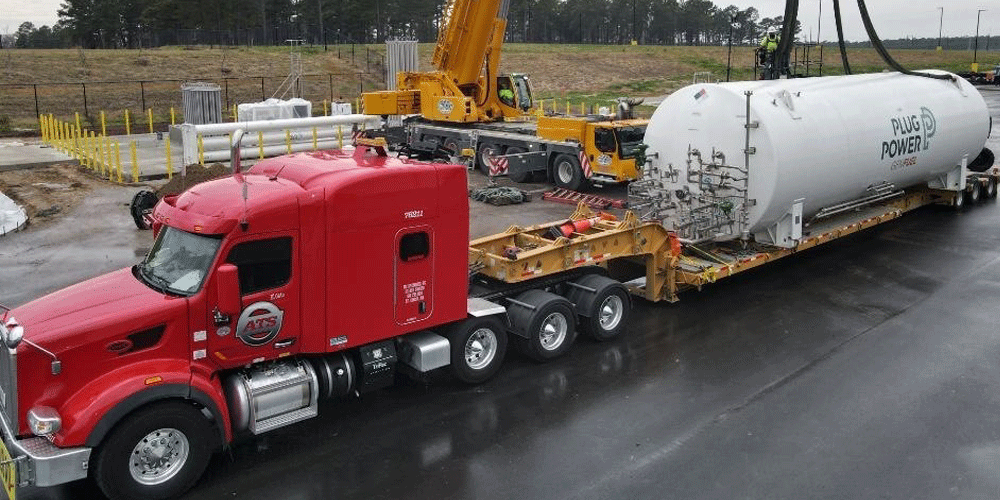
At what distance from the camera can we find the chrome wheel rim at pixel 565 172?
73.3 ft

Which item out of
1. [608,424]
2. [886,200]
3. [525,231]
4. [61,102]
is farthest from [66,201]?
[61,102]

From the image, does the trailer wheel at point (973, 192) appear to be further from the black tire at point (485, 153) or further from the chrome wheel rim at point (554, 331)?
the chrome wheel rim at point (554, 331)

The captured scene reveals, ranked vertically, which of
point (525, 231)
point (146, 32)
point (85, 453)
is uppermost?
point (146, 32)

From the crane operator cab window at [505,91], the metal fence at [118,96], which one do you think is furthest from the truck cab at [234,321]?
the metal fence at [118,96]

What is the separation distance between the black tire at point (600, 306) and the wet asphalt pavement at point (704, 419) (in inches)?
8.1

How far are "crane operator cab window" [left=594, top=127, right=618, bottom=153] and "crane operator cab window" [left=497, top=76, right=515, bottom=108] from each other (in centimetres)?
660

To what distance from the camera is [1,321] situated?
691 cm

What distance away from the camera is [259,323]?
7422 mm

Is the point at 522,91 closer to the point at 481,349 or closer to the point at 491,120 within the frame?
the point at 491,120

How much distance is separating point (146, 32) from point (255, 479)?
81.6 meters

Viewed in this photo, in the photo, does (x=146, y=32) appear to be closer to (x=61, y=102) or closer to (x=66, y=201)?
(x=61, y=102)

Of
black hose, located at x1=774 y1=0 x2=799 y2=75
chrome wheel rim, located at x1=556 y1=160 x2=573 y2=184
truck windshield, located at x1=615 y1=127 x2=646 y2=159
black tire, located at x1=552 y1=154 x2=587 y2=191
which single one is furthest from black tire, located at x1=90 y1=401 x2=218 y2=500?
chrome wheel rim, located at x1=556 y1=160 x2=573 y2=184

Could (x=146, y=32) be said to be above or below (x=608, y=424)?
above

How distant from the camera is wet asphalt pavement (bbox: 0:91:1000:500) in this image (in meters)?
7.24
